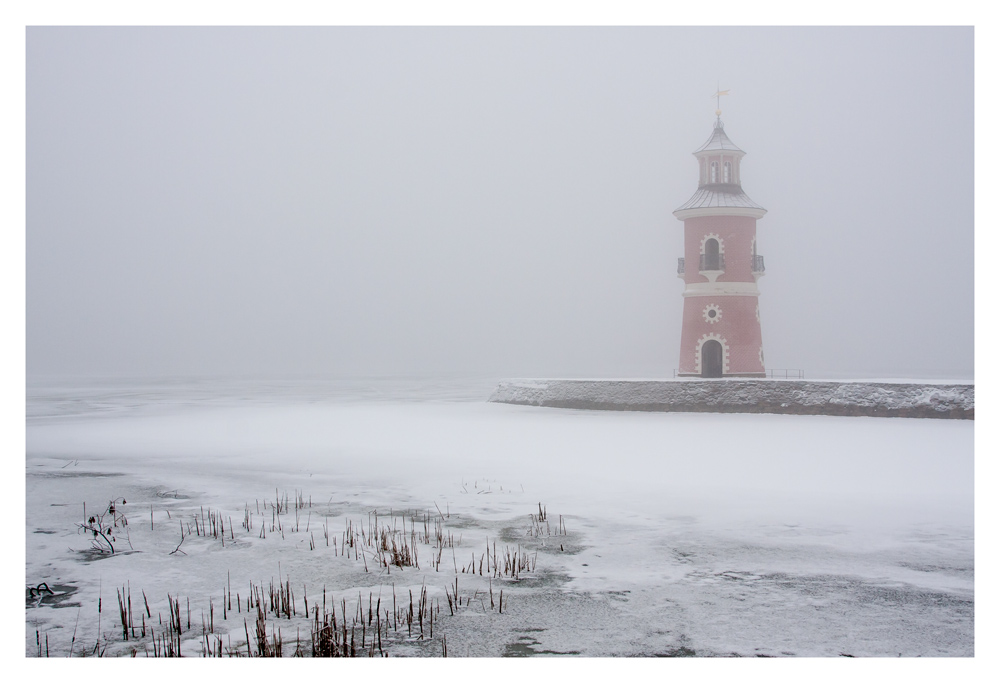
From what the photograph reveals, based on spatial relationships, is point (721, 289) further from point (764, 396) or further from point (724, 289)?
point (764, 396)

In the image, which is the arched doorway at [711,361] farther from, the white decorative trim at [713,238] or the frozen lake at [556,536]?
the frozen lake at [556,536]

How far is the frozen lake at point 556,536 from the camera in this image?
602 cm

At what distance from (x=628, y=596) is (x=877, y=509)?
4.44 metres

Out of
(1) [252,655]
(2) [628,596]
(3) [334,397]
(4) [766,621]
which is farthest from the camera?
(3) [334,397]

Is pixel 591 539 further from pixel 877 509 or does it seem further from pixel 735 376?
pixel 735 376

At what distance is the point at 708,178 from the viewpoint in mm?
28000

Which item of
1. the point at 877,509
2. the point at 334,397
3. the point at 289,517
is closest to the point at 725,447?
the point at 877,509

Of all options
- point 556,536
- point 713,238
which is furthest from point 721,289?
point 556,536

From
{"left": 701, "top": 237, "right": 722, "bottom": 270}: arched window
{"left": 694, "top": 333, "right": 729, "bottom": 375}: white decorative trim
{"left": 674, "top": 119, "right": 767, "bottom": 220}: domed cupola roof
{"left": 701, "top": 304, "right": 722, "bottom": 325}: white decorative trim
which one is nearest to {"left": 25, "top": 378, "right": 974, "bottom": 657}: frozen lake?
{"left": 694, "top": 333, "right": 729, "bottom": 375}: white decorative trim

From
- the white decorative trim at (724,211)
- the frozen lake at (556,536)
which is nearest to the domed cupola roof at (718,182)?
the white decorative trim at (724,211)

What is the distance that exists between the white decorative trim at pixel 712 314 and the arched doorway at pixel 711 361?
63 cm

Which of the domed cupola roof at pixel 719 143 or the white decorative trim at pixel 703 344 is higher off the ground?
the domed cupola roof at pixel 719 143

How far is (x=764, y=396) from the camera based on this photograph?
2264 cm

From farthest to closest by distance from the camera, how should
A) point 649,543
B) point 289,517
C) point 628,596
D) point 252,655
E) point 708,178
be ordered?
point 708,178 < point 289,517 < point 649,543 < point 628,596 < point 252,655
